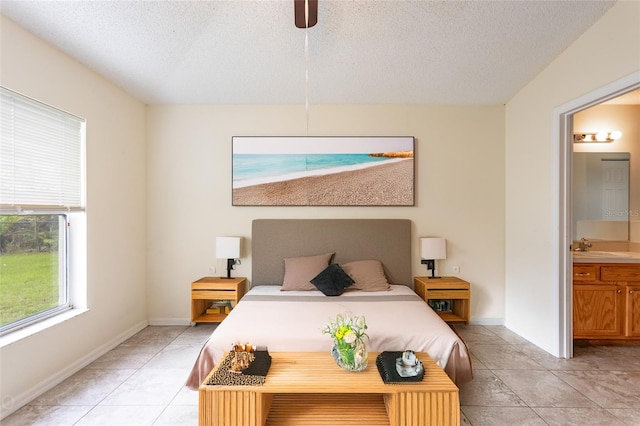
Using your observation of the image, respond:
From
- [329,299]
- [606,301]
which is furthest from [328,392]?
[606,301]

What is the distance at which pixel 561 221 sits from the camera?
3.03 metres

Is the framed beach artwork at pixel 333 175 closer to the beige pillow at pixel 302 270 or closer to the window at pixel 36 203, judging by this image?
the beige pillow at pixel 302 270

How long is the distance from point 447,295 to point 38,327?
398 centimetres

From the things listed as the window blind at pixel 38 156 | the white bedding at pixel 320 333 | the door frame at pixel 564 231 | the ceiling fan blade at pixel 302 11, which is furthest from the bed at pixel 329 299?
the ceiling fan blade at pixel 302 11

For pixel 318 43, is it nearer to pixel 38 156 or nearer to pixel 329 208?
pixel 329 208

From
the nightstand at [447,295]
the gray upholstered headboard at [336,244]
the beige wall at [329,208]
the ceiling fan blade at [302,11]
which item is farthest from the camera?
the beige wall at [329,208]

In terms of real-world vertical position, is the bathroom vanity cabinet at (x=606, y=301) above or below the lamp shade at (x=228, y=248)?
below

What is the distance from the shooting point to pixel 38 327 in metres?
2.47

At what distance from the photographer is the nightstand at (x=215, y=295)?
3613 mm

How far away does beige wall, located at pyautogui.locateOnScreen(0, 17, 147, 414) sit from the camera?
2303mm

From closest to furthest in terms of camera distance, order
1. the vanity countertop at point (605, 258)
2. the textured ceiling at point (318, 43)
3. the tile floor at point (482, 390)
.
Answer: the tile floor at point (482, 390) → the textured ceiling at point (318, 43) → the vanity countertop at point (605, 258)

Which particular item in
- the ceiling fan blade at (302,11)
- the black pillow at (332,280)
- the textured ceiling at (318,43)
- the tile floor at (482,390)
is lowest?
the tile floor at (482,390)

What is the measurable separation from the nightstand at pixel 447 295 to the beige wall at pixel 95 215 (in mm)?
3528

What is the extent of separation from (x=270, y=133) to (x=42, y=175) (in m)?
2.35
